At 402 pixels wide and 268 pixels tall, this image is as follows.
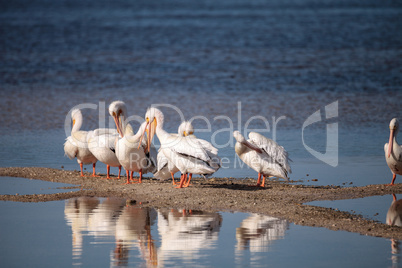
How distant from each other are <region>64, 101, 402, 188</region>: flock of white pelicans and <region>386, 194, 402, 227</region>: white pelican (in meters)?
1.15

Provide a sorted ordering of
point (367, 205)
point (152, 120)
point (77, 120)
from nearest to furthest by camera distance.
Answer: point (367, 205) < point (152, 120) < point (77, 120)

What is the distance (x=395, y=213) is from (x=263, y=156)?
243cm

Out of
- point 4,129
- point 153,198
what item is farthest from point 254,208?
point 4,129

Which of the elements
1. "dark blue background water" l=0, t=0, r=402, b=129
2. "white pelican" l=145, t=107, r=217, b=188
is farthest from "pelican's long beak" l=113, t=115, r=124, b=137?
"dark blue background water" l=0, t=0, r=402, b=129

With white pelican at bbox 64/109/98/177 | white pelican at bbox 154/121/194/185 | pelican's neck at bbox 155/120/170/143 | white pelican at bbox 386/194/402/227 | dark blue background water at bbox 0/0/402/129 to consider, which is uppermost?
dark blue background water at bbox 0/0/402/129

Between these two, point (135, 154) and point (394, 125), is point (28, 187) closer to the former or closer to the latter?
point (135, 154)

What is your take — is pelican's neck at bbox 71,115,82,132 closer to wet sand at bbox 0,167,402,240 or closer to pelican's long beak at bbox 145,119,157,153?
wet sand at bbox 0,167,402,240

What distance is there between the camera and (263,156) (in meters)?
8.96

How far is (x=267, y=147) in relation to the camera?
29.8 ft

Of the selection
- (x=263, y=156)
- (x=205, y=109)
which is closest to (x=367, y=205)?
(x=263, y=156)

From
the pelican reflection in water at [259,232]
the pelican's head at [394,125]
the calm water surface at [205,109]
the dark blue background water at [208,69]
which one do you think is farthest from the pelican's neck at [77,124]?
the pelican's head at [394,125]

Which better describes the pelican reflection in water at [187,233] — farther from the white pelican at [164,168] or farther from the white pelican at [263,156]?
the white pelican at [263,156]

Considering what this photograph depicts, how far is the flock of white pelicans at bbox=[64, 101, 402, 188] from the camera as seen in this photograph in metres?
8.42

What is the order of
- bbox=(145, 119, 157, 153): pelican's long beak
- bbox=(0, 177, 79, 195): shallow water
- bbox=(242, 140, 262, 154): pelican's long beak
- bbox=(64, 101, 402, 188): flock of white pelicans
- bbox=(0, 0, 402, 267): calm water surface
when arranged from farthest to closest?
bbox=(145, 119, 157, 153): pelican's long beak
bbox=(242, 140, 262, 154): pelican's long beak
bbox=(64, 101, 402, 188): flock of white pelicans
bbox=(0, 177, 79, 195): shallow water
bbox=(0, 0, 402, 267): calm water surface
